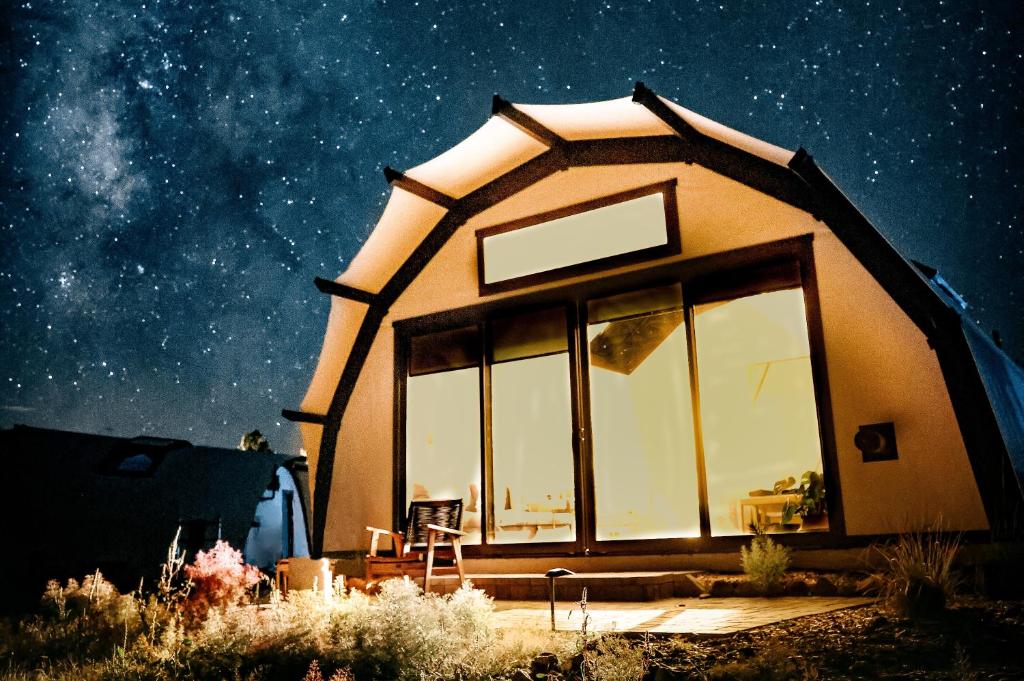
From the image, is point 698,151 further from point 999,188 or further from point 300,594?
point 999,188

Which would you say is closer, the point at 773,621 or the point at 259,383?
the point at 773,621

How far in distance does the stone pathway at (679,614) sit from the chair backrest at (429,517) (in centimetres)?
130

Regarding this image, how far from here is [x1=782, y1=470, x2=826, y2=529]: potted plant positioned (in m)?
6.04

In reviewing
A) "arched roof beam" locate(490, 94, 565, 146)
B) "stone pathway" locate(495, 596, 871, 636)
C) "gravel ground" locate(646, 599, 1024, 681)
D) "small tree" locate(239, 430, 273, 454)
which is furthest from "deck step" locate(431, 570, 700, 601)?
"small tree" locate(239, 430, 273, 454)

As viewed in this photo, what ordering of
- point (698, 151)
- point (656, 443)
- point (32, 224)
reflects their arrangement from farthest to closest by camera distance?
1. point (32, 224)
2. point (656, 443)
3. point (698, 151)

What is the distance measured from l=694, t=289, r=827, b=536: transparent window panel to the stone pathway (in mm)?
2971

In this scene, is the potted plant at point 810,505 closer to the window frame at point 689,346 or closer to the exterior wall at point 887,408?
the window frame at point 689,346

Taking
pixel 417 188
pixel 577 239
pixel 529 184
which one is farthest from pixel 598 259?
pixel 417 188

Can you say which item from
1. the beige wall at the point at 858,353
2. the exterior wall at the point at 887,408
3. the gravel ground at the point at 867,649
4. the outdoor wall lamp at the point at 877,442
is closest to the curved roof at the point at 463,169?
the beige wall at the point at 858,353

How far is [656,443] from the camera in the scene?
973 centimetres

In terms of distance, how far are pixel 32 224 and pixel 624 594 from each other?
1140cm

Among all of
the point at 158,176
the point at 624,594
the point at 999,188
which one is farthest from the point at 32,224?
the point at 999,188

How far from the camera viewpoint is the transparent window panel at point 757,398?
8391mm

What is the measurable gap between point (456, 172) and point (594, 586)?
13.2 feet
